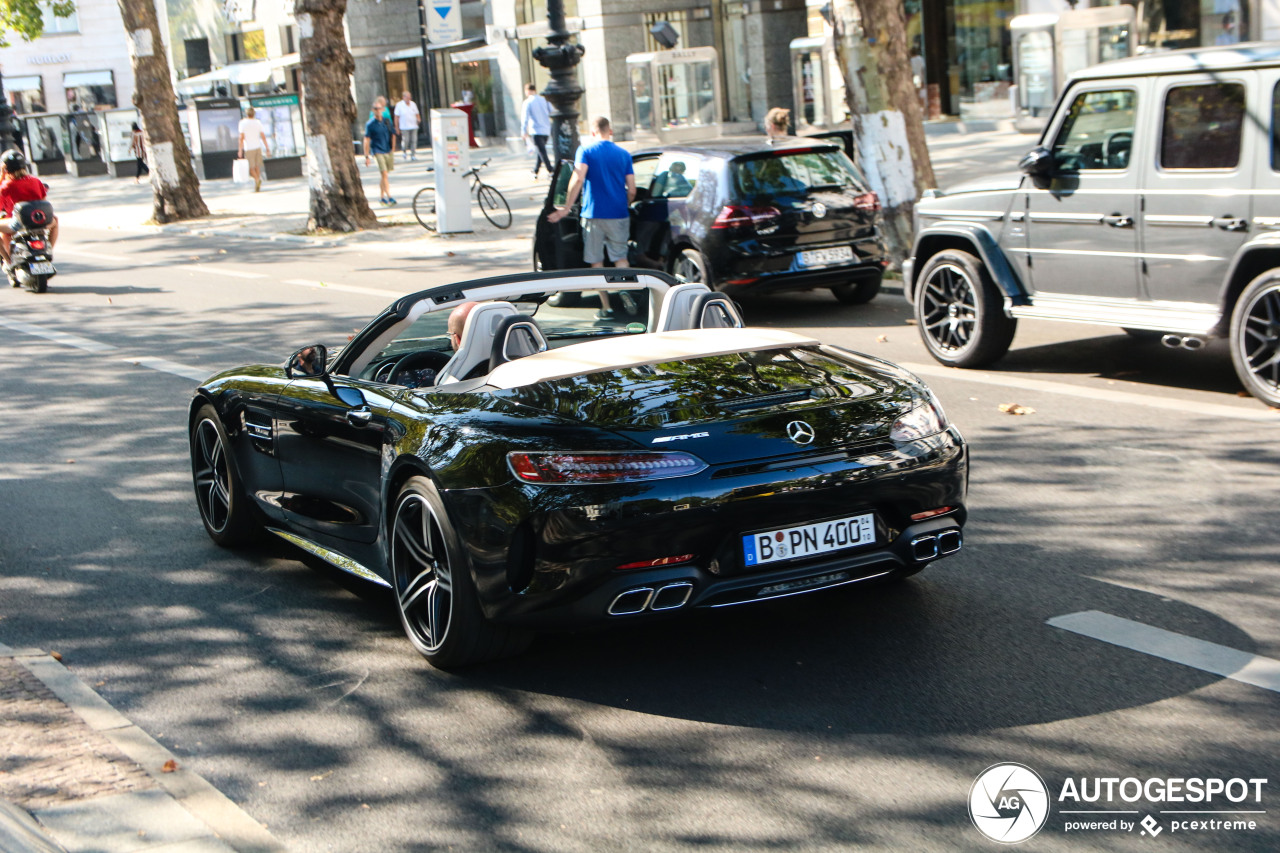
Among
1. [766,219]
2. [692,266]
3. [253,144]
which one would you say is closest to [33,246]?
[692,266]

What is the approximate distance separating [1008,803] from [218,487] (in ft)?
14.1

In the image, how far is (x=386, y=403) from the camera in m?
5.29

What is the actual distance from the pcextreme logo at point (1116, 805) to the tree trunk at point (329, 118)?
2085 cm

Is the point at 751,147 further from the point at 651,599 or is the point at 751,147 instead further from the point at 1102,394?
the point at 651,599

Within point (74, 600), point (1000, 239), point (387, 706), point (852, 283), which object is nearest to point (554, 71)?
point (852, 283)

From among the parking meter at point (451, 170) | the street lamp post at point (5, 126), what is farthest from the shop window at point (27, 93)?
the parking meter at point (451, 170)

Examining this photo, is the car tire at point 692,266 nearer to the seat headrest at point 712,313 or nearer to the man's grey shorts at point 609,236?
the man's grey shorts at point 609,236

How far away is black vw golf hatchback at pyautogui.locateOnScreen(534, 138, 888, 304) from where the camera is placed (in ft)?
41.5

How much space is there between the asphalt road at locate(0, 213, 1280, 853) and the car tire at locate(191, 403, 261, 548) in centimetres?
12

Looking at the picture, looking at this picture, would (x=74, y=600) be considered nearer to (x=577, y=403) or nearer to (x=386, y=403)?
(x=386, y=403)

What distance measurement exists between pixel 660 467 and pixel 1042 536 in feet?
7.99

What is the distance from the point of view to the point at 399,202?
29.3 meters

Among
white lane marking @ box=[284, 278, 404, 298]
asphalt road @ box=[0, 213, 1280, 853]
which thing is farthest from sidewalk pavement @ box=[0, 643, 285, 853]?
white lane marking @ box=[284, 278, 404, 298]

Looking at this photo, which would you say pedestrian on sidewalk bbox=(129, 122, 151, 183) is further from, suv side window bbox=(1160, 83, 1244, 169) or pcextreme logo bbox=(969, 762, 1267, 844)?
pcextreme logo bbox=(969, 762, 1267, 844)
